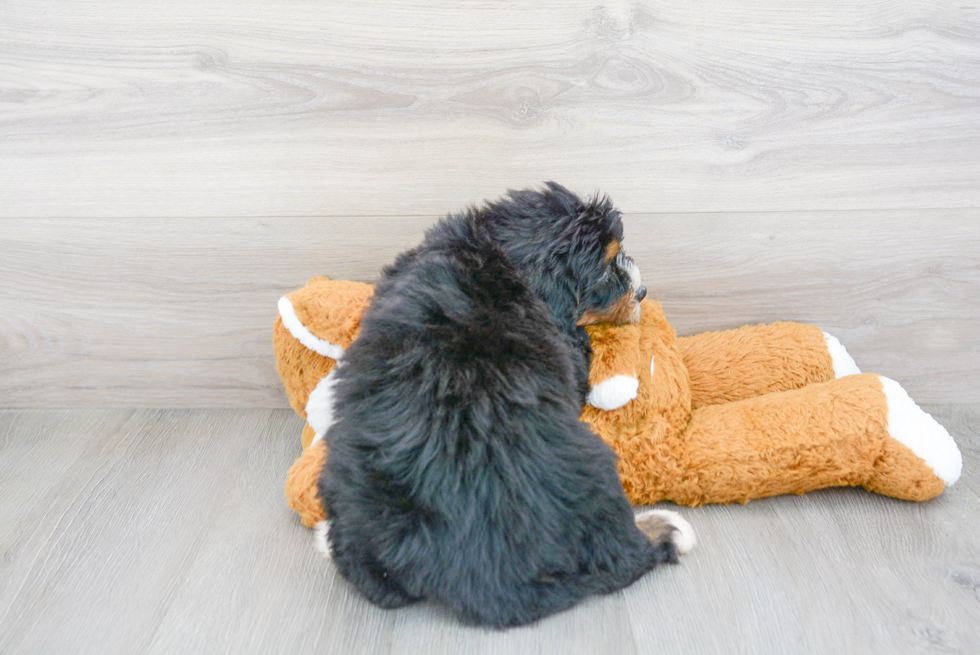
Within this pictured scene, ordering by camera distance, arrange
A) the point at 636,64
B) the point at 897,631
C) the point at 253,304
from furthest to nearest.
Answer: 1. the point at 253,304
2. the point at 636,64
3. the point at 897,631

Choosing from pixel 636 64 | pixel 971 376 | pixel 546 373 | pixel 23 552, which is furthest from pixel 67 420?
pixel 971 376

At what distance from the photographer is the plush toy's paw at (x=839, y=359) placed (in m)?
1.25

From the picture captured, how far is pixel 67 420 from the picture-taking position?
4.72 feet

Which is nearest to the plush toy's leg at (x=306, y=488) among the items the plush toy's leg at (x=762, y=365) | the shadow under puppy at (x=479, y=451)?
the shadow under puppy at (x=479, y=451)

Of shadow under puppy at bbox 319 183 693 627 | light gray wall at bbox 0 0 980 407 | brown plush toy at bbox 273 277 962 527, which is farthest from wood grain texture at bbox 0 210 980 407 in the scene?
shadow under puppy at bbox 319 183 693 627

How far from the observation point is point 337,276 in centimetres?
135

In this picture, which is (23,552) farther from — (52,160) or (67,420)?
A: (52,160)

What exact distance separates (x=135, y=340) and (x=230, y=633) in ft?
2.59

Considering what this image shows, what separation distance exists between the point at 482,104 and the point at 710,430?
72cm

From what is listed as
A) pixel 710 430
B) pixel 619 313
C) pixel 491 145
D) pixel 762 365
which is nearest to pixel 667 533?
pixel 710 430

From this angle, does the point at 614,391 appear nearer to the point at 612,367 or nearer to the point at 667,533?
the point at 612,367

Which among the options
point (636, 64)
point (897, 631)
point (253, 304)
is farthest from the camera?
point (253, 304)

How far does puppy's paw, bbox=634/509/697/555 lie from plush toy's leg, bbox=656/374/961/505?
81 mm

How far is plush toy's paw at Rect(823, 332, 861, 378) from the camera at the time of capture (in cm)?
125
